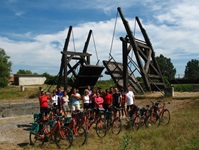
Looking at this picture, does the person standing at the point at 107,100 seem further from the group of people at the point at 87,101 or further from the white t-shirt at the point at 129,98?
the white t-shirt at the point at 129,98

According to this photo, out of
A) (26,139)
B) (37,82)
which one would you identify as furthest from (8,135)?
(37,82)

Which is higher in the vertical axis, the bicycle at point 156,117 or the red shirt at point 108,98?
the red shirt at point 108,98

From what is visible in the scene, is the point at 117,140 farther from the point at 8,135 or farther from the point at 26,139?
the point at 8,135

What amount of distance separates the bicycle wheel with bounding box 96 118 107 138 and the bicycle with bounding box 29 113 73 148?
Result: 1.40 meters

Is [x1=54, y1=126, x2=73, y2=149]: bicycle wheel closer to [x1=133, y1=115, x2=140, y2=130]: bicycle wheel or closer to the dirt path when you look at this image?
the dirt path

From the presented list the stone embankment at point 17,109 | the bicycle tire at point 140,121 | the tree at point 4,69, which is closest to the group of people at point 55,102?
the bicycle tire at point 140,121

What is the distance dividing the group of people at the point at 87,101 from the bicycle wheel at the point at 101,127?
3.98ft

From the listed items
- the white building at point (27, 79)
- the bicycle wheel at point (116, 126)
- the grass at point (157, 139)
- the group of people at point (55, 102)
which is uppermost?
the white building at point (27, 79)

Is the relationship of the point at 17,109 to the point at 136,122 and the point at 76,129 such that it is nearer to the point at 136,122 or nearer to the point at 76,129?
the point at 136,122

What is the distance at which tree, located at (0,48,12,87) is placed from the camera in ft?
176

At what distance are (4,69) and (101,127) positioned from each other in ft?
169

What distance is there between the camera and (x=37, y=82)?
Result: 69.4m

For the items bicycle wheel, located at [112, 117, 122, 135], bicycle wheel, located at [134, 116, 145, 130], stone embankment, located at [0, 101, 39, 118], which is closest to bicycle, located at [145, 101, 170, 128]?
bicycle wheel, located at [134, 116, 145, 130]

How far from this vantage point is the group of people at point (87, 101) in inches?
431
